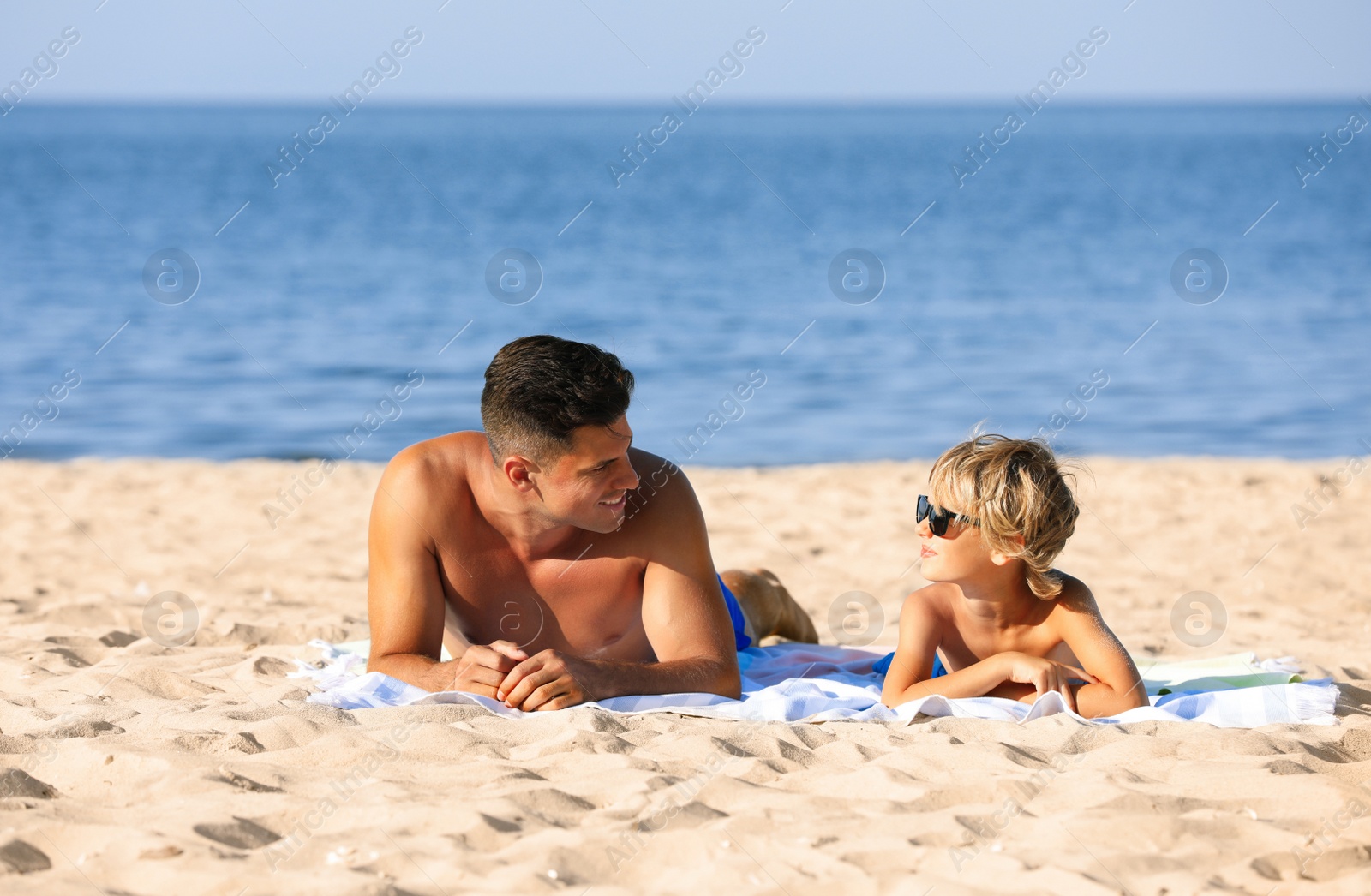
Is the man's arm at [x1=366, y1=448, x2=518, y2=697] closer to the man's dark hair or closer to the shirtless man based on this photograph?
the shirtless man

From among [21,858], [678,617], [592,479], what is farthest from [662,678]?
[21,858]

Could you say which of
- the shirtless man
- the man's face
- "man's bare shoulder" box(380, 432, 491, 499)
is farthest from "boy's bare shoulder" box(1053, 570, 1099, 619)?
"man's bare shoulder" box(380, 432, 491, 499)

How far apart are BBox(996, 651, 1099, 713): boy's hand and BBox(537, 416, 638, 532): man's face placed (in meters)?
1.31

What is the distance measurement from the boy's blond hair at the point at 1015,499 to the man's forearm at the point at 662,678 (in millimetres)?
866

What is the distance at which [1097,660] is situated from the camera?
3.92 m

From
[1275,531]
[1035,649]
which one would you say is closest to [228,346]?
[1275,531]

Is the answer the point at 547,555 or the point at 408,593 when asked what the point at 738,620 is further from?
the point at 408,593

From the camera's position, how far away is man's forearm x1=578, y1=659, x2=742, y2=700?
3785mm

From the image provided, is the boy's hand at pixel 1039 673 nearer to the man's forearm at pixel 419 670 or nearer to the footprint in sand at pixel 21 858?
the man's forearm at pixel 419 670

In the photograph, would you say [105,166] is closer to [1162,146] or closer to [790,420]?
[790,420]

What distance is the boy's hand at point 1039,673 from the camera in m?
3.86

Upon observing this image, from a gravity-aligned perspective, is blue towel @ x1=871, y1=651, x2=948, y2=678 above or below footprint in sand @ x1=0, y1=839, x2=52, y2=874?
above

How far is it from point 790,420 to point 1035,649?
7596 millimetres

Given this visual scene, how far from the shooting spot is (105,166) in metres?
52.7
